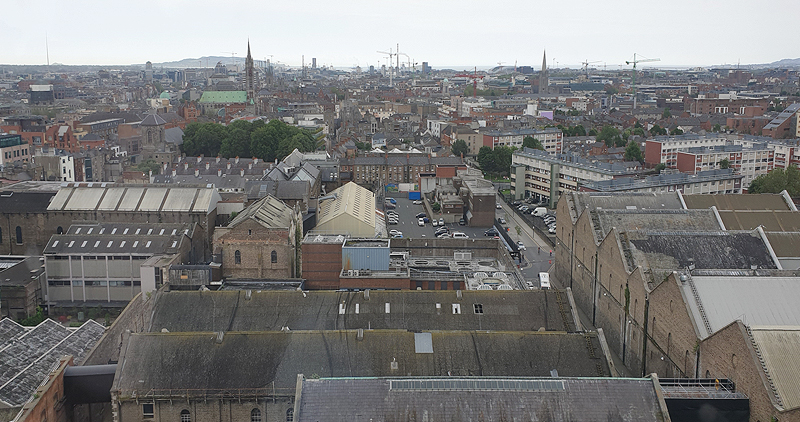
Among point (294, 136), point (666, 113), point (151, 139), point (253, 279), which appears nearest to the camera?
point (253, 279)

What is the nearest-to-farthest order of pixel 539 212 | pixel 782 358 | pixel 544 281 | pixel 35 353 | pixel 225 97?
pixel 782 358 → pixel 35 353 → pixel 544 281 → pixel 539 212 → pixel 225 97

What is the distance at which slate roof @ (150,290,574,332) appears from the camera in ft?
108

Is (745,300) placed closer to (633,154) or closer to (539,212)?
(539,212)

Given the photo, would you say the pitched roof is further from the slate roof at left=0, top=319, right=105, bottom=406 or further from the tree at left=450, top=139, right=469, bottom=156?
the tree at left=450, top=139, right=469, bottom=156

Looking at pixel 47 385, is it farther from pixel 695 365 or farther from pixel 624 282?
Result: pixel 624 282

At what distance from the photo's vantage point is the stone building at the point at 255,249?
42.4 meters

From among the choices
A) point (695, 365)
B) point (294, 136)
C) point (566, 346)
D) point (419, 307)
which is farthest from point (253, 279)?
point (294, 136)

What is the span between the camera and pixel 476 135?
385 ft

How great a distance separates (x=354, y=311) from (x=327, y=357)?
6.78 metres

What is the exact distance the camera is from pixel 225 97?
181625mm

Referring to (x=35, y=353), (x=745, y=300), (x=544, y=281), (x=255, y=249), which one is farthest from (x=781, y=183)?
(x=35, y=353)

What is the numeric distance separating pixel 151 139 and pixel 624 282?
93.2 metres

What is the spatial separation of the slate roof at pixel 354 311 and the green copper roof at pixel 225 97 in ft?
496

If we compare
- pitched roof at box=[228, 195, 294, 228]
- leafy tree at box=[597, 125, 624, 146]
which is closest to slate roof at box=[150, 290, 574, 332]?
pitched roof at box=[228, 195, 294, 228]
